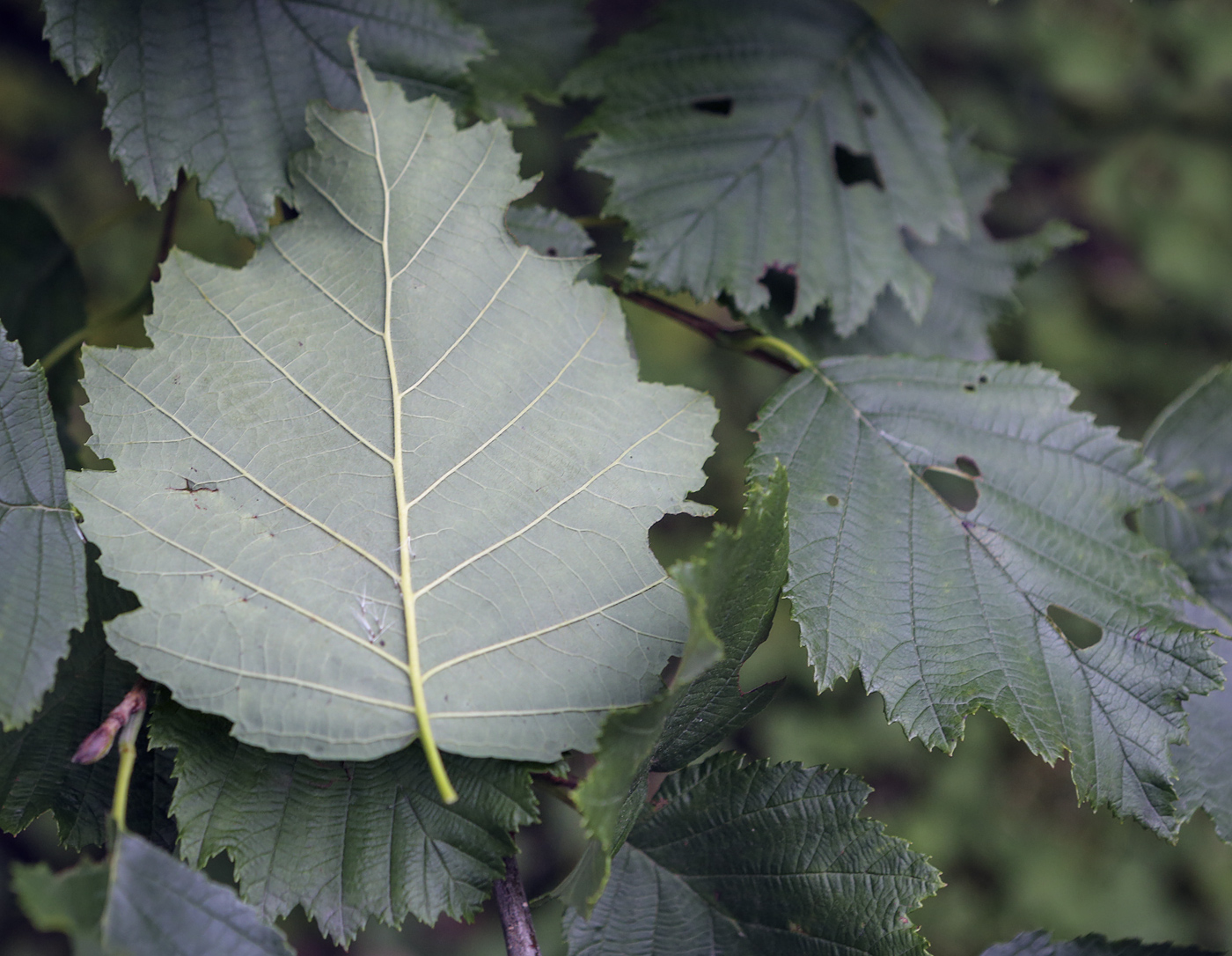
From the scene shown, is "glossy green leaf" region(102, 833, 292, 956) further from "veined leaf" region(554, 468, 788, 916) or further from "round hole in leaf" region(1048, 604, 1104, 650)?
"round hole in leaf" region(1048, 604, 1104, 650)

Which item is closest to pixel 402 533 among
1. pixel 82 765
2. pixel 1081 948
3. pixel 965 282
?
pixel 82 765

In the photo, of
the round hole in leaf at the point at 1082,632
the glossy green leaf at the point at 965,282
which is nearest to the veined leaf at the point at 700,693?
the round hole in leaf at the point at 1082,632

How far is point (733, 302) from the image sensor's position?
3.00 ft

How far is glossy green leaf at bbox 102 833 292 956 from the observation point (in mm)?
473

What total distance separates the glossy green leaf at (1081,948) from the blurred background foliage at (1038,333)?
116 cm

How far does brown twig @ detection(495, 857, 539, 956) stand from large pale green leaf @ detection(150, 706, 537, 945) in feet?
0.13

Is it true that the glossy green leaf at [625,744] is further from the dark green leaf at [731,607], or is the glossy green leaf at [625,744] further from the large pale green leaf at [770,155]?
the large pale green leaf at [770,155]

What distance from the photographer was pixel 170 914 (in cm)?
49

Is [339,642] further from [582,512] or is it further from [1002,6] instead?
[1002,6]

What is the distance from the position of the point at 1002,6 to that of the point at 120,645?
2557 mm

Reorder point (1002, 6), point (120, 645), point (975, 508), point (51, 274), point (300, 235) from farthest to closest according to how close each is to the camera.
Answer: point (1002, 6), point (51, 274), point (975, 508), point (300, 235), point (120, 645)

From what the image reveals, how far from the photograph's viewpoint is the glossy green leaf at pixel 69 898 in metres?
0.43

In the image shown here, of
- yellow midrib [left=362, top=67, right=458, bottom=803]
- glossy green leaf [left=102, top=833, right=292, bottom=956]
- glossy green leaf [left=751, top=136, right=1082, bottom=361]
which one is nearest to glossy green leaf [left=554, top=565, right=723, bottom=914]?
yellow midrib [left=362, top=67, right=458, bottom=803]

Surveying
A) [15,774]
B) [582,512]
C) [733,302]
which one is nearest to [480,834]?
[582,512]
